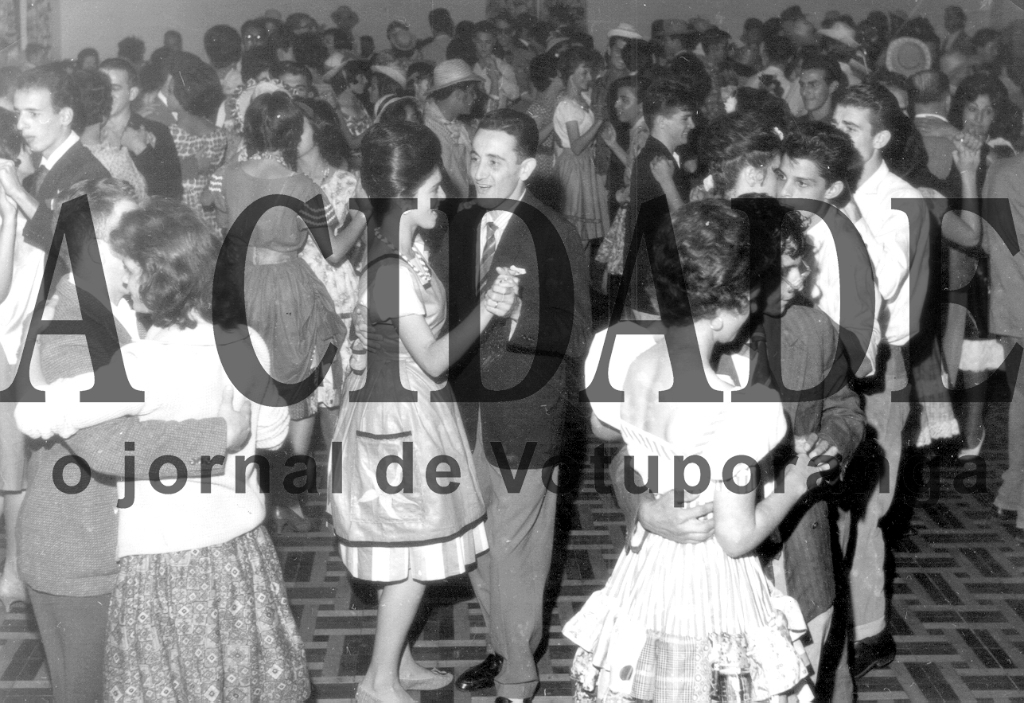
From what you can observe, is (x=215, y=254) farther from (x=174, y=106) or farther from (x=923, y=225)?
(x=174, y=106)

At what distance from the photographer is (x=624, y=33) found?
7.39m

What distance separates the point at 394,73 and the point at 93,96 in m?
2.28

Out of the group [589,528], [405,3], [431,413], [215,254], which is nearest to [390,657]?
[431,413]

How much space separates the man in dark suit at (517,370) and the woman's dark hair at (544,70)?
13.5 ft

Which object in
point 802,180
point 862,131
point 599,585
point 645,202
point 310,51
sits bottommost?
point 599,585

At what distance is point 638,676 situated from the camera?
6.61ft

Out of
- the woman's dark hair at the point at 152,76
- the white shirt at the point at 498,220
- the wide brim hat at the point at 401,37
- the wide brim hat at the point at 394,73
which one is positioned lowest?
the white shirt at the point at 498,220

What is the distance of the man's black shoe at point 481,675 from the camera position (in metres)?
3.12

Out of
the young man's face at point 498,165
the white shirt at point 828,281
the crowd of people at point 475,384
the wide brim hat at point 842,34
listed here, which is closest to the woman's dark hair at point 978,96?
the crowd of people at point 475,384

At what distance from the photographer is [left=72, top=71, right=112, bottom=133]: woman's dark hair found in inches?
179

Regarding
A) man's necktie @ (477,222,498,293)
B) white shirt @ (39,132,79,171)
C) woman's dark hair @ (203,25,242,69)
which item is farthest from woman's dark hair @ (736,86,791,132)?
woman's dark hair @ (203,25,242,69)

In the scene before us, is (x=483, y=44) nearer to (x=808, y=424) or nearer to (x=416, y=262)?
(x=416, y=262)

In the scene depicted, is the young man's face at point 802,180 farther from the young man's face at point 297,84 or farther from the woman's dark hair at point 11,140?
the young man's face at point 297,84

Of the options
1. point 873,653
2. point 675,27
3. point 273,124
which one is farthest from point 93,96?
point 675,27
